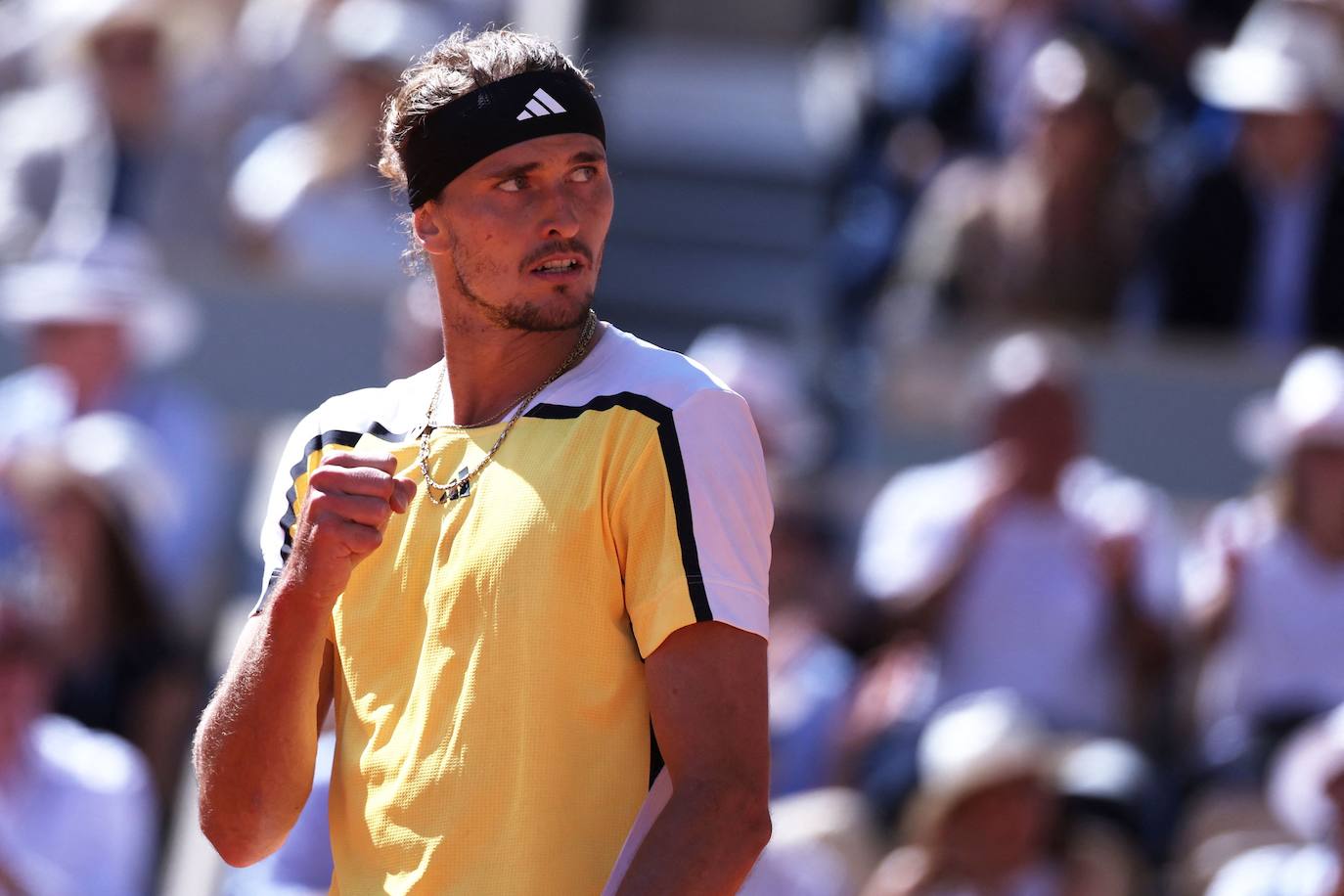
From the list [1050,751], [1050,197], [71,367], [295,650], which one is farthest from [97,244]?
[295,650]

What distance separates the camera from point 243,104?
371 inches

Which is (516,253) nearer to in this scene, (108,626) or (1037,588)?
(1037,588)

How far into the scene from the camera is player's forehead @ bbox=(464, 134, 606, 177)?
8.09ft

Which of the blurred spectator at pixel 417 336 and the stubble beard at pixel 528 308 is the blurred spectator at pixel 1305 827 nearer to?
the blurred spectator at pixel 417 336

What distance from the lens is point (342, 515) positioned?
2373 mm

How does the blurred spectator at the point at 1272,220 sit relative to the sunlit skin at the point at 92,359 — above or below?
above

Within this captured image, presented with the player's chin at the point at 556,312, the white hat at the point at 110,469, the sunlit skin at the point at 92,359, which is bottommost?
the white hat at the point at 110,469

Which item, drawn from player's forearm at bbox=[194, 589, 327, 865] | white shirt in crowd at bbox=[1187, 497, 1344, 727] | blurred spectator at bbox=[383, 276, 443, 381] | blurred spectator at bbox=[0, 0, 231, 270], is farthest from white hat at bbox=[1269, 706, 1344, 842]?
blurred spectator at bbox=[0, 0, 231, 270]

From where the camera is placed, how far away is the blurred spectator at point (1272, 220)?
742 centimetres

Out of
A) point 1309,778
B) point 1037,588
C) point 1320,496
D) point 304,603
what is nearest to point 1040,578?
point 1037,588

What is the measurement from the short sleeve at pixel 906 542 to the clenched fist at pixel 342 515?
4073mm

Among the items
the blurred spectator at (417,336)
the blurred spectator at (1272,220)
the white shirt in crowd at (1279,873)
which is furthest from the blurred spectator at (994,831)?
the blurred spectator at (1272,220)

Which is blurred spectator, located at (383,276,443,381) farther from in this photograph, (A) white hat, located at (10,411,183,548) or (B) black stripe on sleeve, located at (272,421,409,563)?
(B) black stripe on sleeve, located at (272,421,409,563)

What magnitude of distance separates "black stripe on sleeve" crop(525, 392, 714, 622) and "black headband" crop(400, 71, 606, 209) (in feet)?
0.99
